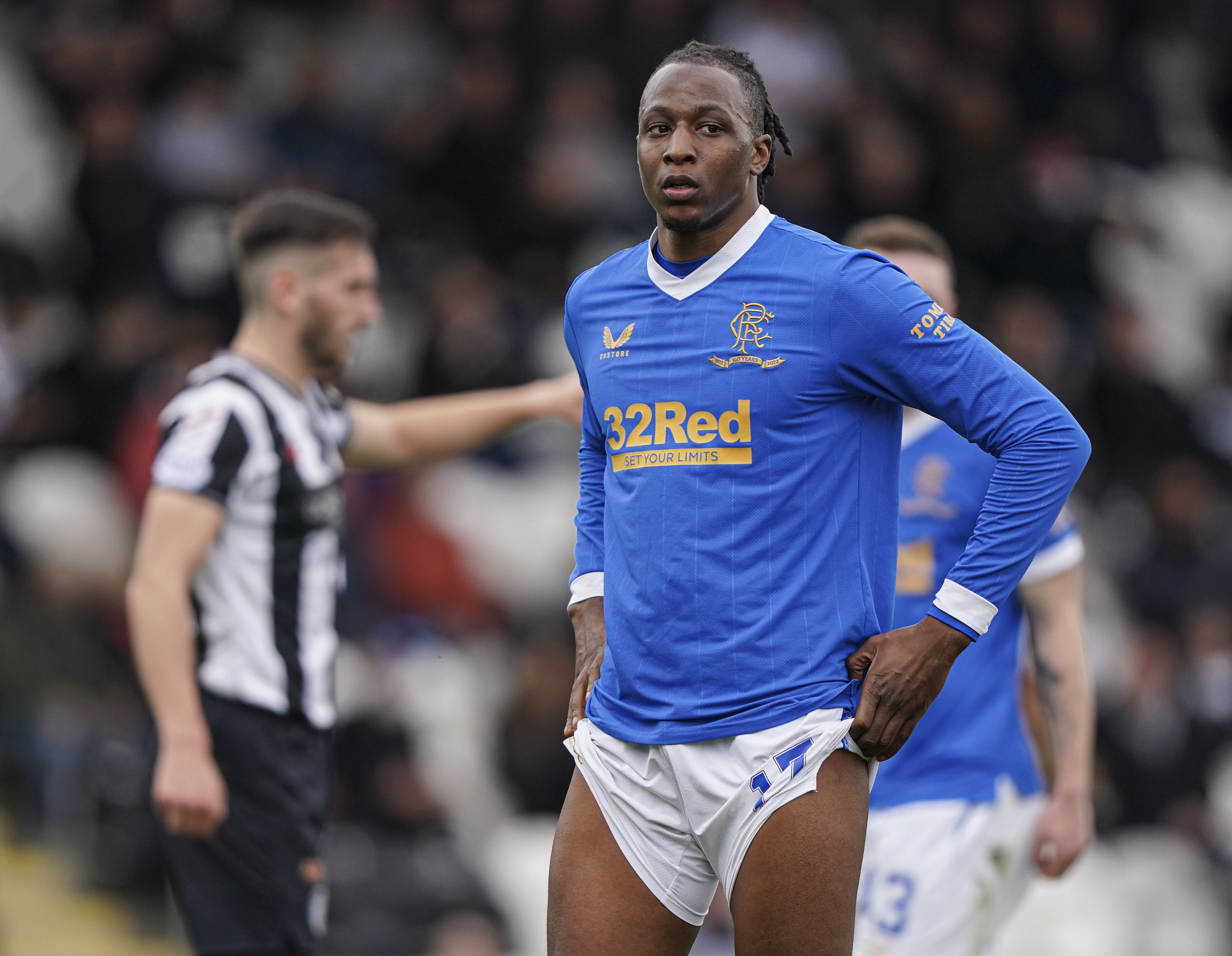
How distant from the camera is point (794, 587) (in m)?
3.39

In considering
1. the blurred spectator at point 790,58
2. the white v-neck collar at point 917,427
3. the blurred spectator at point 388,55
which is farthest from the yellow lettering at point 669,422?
the blurred spectator at point 388,55

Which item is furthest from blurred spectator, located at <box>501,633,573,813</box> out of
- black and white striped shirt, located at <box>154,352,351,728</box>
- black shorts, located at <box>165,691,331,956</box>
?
black shorts, located at <box>165,691,331,956</box>

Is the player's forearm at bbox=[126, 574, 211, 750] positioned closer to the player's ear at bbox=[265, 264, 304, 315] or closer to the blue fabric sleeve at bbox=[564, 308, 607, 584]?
the player's ear at bbox=[265, 264, 304, 315]

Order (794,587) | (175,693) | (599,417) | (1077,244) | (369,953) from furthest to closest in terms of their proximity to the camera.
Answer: (1077,244)
(369,953)
(175,693)
(599,417)
(794,587)

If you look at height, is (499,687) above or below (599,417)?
below

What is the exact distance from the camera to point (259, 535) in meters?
5.07

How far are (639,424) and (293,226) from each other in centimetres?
226

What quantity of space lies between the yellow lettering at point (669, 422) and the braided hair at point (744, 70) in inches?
21.5

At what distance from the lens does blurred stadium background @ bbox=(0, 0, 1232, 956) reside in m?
8.87

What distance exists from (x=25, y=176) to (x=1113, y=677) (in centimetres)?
820

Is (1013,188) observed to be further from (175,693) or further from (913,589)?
(175,693)

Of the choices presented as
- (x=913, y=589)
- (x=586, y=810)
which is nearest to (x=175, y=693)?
(x=586, y=810)

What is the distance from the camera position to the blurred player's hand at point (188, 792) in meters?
4.66

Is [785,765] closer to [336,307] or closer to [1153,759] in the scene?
[336,307]
